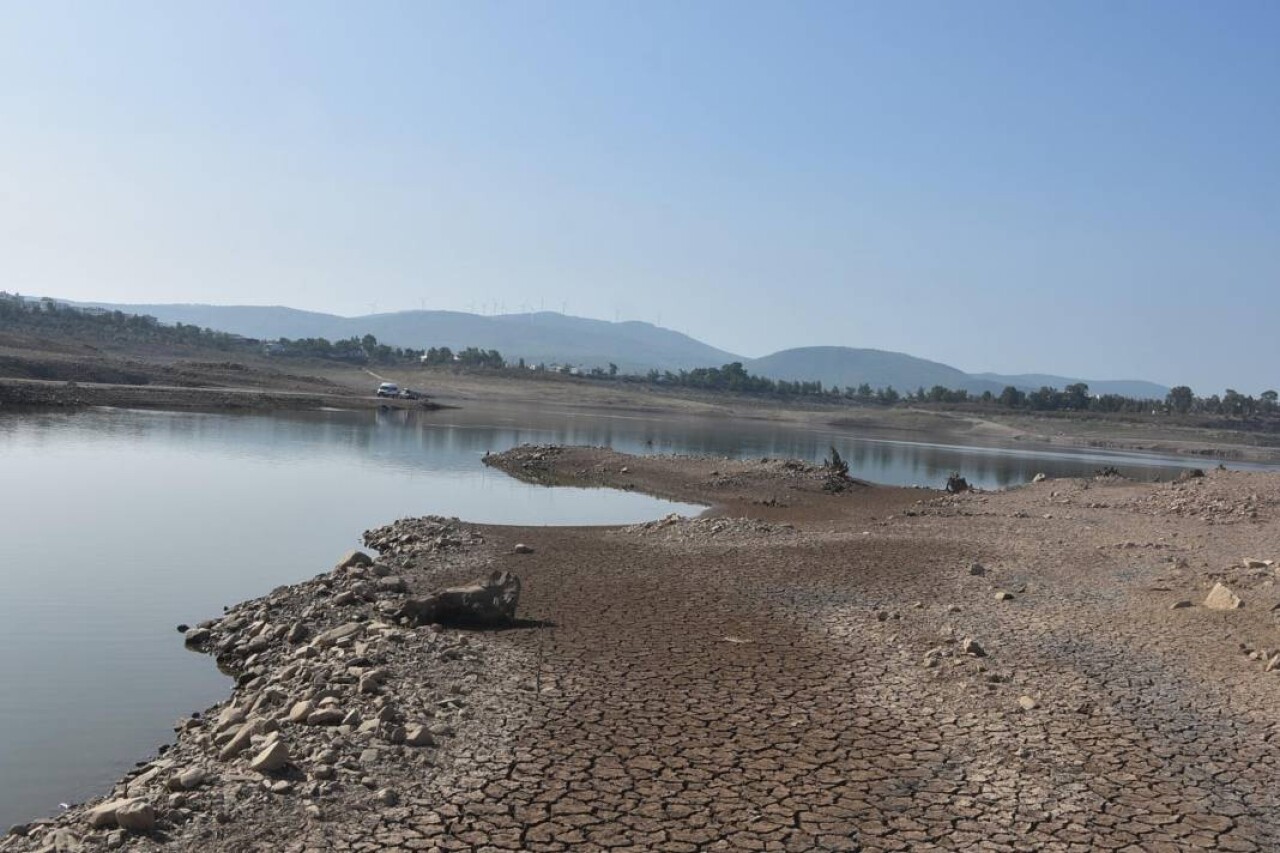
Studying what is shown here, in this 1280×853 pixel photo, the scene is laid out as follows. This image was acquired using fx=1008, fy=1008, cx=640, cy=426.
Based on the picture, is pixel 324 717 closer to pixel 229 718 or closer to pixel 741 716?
pixel 229 718

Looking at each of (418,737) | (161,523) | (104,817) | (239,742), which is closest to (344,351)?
(161,523)

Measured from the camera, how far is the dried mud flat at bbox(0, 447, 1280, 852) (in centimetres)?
691

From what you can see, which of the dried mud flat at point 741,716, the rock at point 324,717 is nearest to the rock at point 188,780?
the dried mud flat at point 741,716

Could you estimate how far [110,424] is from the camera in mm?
48781

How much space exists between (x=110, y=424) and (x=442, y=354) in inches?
5139

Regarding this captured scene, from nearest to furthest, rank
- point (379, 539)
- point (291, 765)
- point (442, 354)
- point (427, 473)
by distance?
point (291, 765) → point (379, 539) → point (427, 473) → point (442, 354)

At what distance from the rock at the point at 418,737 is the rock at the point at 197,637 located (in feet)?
21.3

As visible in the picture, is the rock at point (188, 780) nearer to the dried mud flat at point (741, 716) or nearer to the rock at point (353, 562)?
the dried mud flat at point (741, 716)

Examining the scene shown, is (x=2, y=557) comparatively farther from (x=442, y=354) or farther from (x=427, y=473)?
(x=442, y=354)

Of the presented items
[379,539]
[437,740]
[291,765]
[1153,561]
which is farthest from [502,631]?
[1153,561]

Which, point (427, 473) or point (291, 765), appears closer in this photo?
point (291, 765)

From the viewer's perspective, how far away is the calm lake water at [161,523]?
10469 millimetres

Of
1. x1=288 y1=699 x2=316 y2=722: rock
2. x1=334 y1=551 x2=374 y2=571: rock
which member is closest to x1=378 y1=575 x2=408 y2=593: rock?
x1=334 y1=551 x2=374 y2=571: rock

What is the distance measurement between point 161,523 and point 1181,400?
162810 millimetres
